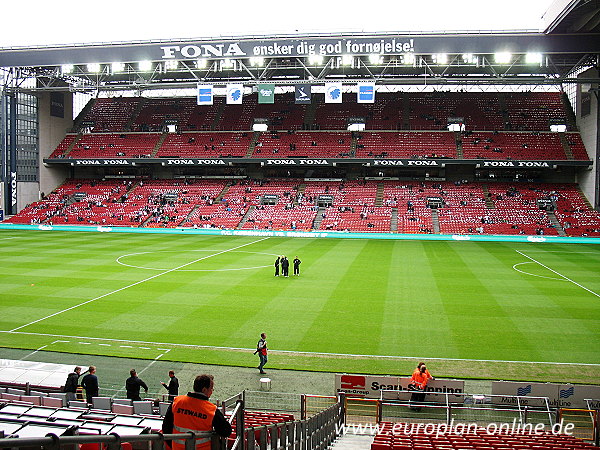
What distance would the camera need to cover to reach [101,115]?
77625 millimetres

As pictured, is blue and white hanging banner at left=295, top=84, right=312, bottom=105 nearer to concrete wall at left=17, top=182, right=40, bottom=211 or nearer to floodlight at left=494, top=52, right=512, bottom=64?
floodlight at left=494, top=52, right=512, bottom=64

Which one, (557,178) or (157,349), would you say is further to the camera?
(557,178)

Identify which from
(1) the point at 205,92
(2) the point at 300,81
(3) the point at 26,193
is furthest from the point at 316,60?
(3) the point at 26,193

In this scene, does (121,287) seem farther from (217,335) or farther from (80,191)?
(80,191)

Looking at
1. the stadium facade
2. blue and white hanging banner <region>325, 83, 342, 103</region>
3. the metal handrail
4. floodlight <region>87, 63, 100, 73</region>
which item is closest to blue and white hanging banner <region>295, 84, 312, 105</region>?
the stadium facade

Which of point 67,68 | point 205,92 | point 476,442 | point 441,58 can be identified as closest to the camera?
point 476,442

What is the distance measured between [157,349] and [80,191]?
58161 mm

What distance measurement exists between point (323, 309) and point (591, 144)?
158 ft

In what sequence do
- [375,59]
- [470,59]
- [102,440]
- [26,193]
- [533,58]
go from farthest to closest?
[26,193]
[470,59]
[375,59]
[533,58]
[102,440]

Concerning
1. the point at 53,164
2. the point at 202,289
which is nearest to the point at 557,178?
the point at 202,289

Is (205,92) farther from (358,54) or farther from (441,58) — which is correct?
(441,58)

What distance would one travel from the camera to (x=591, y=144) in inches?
2261

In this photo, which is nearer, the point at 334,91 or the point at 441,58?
the point at 334,91

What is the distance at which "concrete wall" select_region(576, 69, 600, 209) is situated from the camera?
5550 centimetres
